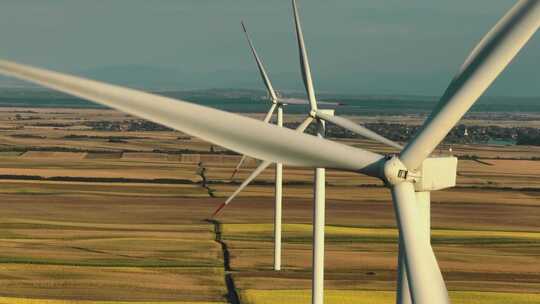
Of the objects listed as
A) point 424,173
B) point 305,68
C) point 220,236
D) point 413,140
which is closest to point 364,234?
point 220,236

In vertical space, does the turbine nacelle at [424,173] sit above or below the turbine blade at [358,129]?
below

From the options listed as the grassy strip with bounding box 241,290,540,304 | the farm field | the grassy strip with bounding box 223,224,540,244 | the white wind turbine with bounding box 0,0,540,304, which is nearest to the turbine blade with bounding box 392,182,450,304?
the white wind turbine with bounding box 0,0,540,304

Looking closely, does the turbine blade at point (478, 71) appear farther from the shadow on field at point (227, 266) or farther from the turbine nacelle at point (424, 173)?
the shadow on field at point (227, 266)

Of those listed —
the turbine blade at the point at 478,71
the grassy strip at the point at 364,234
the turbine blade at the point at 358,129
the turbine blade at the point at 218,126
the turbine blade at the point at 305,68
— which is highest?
the grassy strip at the point at 364,234

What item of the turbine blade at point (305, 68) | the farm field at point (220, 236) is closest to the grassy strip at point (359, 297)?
the farm field at point (220, 236)

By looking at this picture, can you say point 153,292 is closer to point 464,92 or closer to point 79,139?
point 464,92

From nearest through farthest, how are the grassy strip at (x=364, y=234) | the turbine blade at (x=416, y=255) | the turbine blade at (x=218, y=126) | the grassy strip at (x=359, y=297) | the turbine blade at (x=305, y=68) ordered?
the turbine blade at (x=218, y=126) → the turbine blade at (x=416, y=255) → the turbine blade at (x=305, y=68) → the grassy strip at (x=359, y=297) → the grassy strip at (x=364, y=234)
